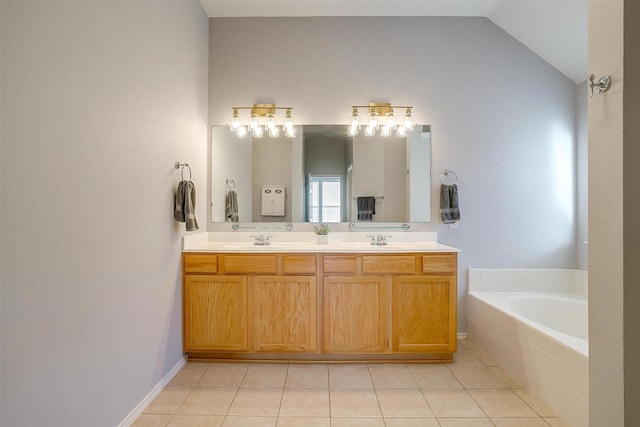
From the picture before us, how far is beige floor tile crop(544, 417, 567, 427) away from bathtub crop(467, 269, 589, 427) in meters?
0.03

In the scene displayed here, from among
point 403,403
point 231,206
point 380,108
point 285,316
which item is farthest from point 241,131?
point 403,403

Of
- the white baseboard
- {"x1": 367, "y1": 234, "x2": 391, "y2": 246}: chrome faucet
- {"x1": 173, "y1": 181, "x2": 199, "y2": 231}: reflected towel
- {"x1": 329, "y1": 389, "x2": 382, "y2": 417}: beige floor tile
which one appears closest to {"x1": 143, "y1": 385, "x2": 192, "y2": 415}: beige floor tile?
the white baseboard

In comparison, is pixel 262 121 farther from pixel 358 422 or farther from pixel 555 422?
pixel 555 422

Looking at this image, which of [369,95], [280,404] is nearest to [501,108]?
[369,95]

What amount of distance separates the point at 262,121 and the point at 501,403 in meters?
2.69

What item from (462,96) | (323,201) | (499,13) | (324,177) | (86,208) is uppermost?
(499,13)

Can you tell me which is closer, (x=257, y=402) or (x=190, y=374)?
(x=257, y=402)

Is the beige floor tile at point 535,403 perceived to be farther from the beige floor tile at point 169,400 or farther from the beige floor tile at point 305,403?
the beige floor tile at point 169,400

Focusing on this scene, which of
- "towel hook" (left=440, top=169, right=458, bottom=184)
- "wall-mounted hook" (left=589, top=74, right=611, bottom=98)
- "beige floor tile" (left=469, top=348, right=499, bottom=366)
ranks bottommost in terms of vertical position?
"beige floor tile" (left=469, top=348, right=499, bottom=366)

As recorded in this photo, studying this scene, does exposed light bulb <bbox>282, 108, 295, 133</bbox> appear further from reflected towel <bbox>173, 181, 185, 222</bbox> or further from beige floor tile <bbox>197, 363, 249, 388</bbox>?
beige floor tile <bbox>197, 363, 249, 388</bbox>

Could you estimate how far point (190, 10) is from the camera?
99.3 inches

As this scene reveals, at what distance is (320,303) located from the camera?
2.40 m

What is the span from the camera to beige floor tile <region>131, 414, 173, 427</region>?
1728mm

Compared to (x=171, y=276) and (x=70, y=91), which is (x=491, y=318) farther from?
(x=70, y=91)
